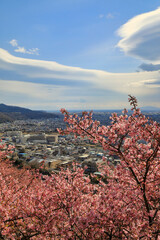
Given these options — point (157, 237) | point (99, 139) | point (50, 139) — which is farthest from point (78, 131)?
point (50, 139)

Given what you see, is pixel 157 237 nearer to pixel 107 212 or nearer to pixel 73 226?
pixel 107 212

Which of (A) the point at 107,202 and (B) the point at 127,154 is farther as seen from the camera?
(A) the point at 107,202

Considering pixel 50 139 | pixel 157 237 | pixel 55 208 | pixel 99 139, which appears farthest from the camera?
pixel 50 139

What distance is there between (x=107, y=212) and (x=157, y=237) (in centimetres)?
159

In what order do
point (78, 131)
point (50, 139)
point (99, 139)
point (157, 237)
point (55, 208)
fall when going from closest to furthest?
point (157, 237) < point (99, 139) < point (78, 131) < point (55, 208) < point (50, 139)

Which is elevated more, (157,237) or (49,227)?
(157,237)

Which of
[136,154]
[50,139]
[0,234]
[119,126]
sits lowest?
[50,139]

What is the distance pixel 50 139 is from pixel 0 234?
107586mm

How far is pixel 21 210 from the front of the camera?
6492 mm

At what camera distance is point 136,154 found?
19.0ft

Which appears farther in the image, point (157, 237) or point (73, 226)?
point (73, 226)

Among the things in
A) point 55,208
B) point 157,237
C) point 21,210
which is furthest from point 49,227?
point 157,237

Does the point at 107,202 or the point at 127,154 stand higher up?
the point at 127,154

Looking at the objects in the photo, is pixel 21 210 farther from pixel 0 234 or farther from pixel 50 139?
pixel 50 139
